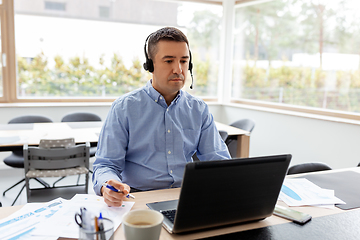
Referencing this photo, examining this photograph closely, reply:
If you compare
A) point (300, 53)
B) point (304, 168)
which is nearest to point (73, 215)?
point (304, 168)

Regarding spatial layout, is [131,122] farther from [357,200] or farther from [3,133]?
[3,133]

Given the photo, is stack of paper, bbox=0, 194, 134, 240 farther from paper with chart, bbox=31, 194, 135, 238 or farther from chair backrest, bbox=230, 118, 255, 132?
chair backrest, bbox=230, 118, 255, 132

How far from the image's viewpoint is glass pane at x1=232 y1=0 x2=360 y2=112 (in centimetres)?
386

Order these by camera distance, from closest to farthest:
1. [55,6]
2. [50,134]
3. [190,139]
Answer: [190,139] → [50,134] → [55,6]

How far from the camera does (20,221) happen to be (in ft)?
3.34

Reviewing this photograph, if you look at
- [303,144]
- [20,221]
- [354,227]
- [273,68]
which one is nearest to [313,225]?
[354,227]

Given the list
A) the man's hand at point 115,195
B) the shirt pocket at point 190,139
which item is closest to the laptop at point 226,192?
the man's hand at point 115,195

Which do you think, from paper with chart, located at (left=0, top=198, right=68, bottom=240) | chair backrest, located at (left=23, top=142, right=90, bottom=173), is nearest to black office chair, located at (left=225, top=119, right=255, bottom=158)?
chair backrest, located at (left=23, top=142, right=90, bottom=173)

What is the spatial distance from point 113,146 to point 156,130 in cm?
21

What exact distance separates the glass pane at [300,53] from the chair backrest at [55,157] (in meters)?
3.08

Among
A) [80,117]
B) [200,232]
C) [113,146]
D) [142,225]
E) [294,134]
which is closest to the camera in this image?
[142,225]

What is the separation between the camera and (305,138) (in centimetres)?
413

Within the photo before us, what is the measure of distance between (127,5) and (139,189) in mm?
4354

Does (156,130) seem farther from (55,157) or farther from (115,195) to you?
(55,157)
